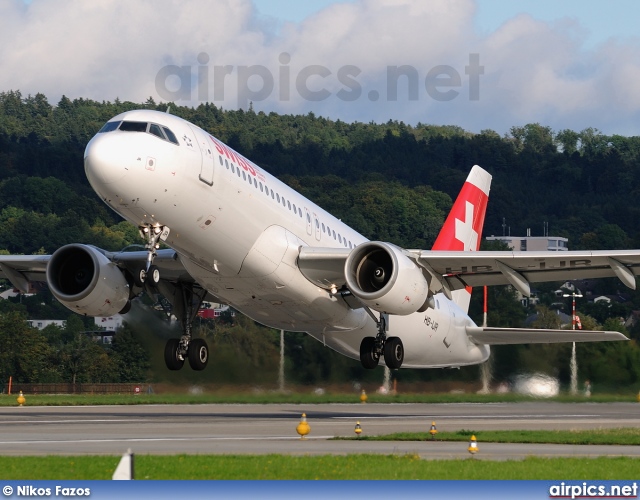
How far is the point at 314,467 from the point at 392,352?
15.4 m

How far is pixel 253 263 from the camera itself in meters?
30.2

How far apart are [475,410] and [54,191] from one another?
115 meters

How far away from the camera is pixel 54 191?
14962cm

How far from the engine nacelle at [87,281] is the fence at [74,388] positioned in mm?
19874

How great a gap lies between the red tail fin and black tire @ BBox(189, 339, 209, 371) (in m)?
10.3

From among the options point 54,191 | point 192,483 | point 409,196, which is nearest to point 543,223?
point 409,196

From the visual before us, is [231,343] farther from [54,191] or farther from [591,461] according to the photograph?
[54,191]

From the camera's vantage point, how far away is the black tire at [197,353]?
34.9m

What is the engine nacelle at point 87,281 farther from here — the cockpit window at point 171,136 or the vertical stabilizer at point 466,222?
the vertical stabilizer at point 466,222

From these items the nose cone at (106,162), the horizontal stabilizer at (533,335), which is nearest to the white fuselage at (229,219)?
the nose cone at (106,162)

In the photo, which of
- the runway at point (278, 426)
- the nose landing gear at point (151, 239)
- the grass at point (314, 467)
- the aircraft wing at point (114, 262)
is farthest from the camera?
the aircraft wing at point (114, 262)

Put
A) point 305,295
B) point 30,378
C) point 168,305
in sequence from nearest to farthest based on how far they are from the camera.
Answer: point 305,295
point 168,305
point 30,378

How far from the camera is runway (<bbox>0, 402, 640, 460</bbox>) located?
2306 cm

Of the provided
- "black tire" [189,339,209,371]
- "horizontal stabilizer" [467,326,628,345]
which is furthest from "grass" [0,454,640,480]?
"horizontal stabilizer" [467,326,628,345]
